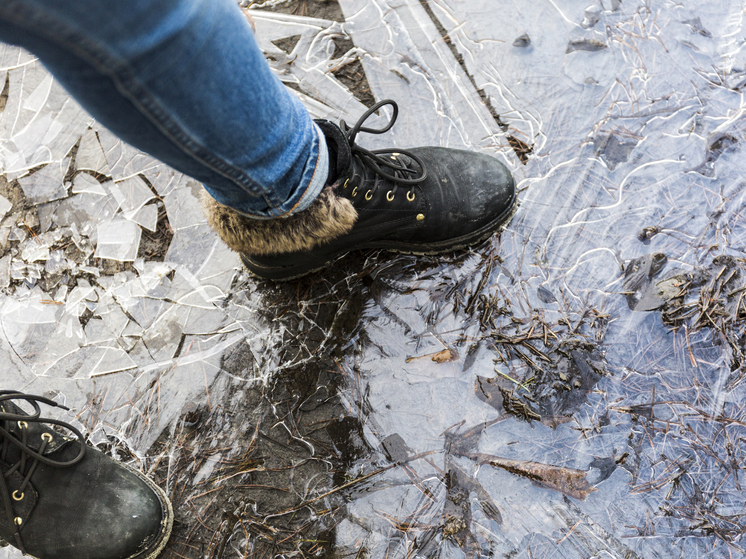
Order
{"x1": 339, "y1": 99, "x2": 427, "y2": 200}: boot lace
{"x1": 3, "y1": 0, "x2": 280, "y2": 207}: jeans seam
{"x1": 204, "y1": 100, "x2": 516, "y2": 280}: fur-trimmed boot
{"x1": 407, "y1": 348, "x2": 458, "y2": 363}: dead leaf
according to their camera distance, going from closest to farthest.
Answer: {"x1": 3, "y1": 0, "x2": 280, "y2": 207}: jeans seam → {"x1": 204, "y1": 100, "x2": 516, "y2": 280}: fur-trimmed boot → {"x1": 339, "y1": 99, "x2": 427, "y2": 200}: boot lace → {"x1": 407, "y1": 348, "x2": 458, "y2": 363}: dead leaf

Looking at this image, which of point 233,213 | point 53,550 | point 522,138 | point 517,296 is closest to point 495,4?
point 522,138

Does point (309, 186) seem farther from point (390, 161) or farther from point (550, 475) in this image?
point (550, 475)

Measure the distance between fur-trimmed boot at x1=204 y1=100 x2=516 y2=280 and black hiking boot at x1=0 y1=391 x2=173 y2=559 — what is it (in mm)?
727

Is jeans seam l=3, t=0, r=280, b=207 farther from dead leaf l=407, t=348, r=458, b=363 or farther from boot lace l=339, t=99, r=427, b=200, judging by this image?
dead leaf l=407, t=348, r=458, b=363

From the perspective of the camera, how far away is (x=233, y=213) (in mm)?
1074

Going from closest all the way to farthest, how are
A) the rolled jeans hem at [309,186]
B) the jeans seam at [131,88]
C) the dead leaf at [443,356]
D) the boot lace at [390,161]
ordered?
1. the jeans seam at [131,88]
2. the rolled jeans hem at [309,186]
3. the boot lace at [390,161]
4. the dead leaf at [443,356]

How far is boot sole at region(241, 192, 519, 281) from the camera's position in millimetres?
1359

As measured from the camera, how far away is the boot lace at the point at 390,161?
4.03 feet

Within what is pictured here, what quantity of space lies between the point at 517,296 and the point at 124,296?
1.32 m

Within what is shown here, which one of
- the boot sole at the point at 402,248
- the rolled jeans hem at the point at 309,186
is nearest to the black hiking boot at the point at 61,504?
the boot sole at the point at 402,248

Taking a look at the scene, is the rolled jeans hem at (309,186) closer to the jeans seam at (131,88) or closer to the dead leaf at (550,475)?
the jeans seam at (131,88)

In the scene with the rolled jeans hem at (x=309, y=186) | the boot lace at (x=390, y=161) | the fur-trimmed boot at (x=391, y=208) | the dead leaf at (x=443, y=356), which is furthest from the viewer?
the dead leaf at (x=443, y=356)

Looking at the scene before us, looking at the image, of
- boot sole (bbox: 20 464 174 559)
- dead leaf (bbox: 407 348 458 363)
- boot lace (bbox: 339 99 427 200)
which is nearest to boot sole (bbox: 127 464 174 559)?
boot sole (bbox: 20 464 174 559)

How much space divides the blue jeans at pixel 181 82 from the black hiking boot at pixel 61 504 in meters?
0.89
